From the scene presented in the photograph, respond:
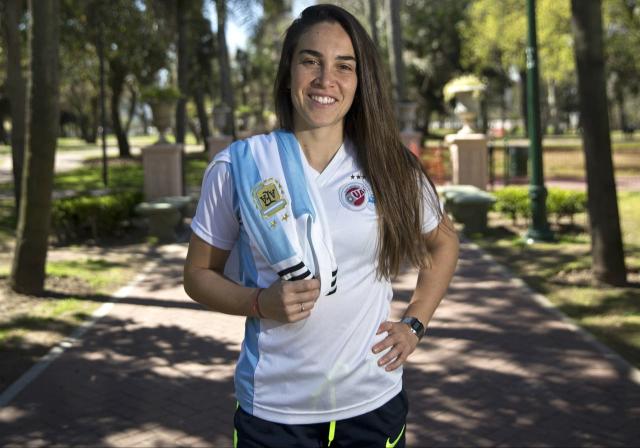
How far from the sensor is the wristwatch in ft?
8.05

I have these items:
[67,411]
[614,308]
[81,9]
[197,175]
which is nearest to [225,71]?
[197,175]

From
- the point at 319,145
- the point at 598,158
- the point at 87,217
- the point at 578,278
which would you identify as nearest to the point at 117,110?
the point at 87,217

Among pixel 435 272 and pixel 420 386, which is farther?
pixel 420 386

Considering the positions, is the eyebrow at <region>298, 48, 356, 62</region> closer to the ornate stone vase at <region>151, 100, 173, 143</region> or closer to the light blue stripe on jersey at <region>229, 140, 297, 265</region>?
the light blue stripe on jersey at <region>229, 140, 297, 265</region>

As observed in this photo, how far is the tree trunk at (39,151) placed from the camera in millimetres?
8883

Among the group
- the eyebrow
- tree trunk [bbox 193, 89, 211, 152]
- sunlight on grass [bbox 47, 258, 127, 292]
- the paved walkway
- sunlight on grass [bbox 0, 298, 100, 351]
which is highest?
tree trunk [bbox 193, 89, 211, 152]

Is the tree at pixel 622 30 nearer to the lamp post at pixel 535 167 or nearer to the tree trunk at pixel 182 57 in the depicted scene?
the tree trunk at pixel 182 57

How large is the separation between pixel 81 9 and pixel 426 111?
97.5 feet

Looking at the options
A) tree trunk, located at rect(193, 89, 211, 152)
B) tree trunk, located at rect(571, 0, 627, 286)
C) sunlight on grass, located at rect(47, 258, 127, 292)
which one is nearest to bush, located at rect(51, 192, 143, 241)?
sunlight on grass, located at rect(47, 258, 127, 292)

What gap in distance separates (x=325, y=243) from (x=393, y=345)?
1.27 feet

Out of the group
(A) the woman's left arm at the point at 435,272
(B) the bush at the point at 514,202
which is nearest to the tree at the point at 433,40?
(B) the bush at the point at 514,202

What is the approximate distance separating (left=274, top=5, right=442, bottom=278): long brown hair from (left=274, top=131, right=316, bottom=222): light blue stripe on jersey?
139mm

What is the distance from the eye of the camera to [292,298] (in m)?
2.11

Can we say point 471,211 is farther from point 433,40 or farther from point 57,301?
point 433,40
